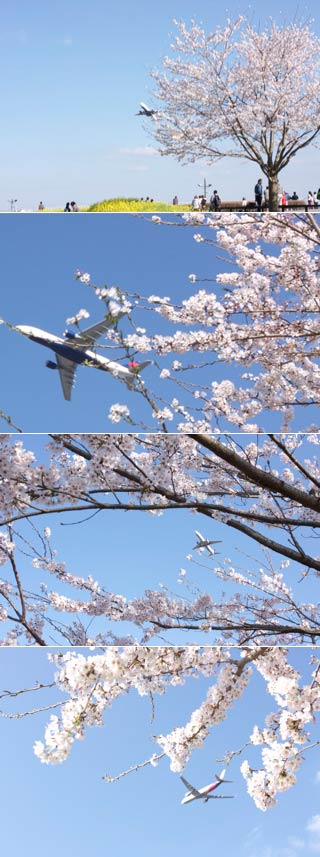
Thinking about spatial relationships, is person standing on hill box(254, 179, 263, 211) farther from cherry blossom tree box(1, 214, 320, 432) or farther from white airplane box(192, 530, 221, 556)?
white airplane box(192, 530, 221, 556)

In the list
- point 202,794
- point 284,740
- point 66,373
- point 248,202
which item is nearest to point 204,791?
point 202,794

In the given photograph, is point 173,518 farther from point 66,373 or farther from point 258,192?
point 258,192

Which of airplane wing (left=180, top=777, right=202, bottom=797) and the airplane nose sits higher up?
the airplane nose

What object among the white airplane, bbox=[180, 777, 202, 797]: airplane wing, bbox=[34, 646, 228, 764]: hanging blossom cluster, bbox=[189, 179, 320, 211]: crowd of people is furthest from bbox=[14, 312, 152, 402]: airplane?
bbox=[189, 179, 320, 211]: crowd of people

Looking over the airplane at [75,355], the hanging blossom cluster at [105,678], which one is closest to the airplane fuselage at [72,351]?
the airplane at [75,355]

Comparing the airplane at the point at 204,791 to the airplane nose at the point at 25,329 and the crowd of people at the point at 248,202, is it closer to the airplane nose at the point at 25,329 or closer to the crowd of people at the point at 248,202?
the airplane nose at the point at 25,329

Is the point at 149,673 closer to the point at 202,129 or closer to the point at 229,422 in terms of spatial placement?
the point at 229,422

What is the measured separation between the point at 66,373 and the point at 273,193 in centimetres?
1271

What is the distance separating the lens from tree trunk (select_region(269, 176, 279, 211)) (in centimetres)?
1609

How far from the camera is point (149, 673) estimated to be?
4.27m

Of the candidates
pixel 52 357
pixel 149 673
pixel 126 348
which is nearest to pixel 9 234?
pixel 52 357

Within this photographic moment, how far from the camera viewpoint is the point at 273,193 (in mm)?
16281

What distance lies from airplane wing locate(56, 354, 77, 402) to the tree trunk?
12.4m

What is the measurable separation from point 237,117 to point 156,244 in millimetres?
12380
